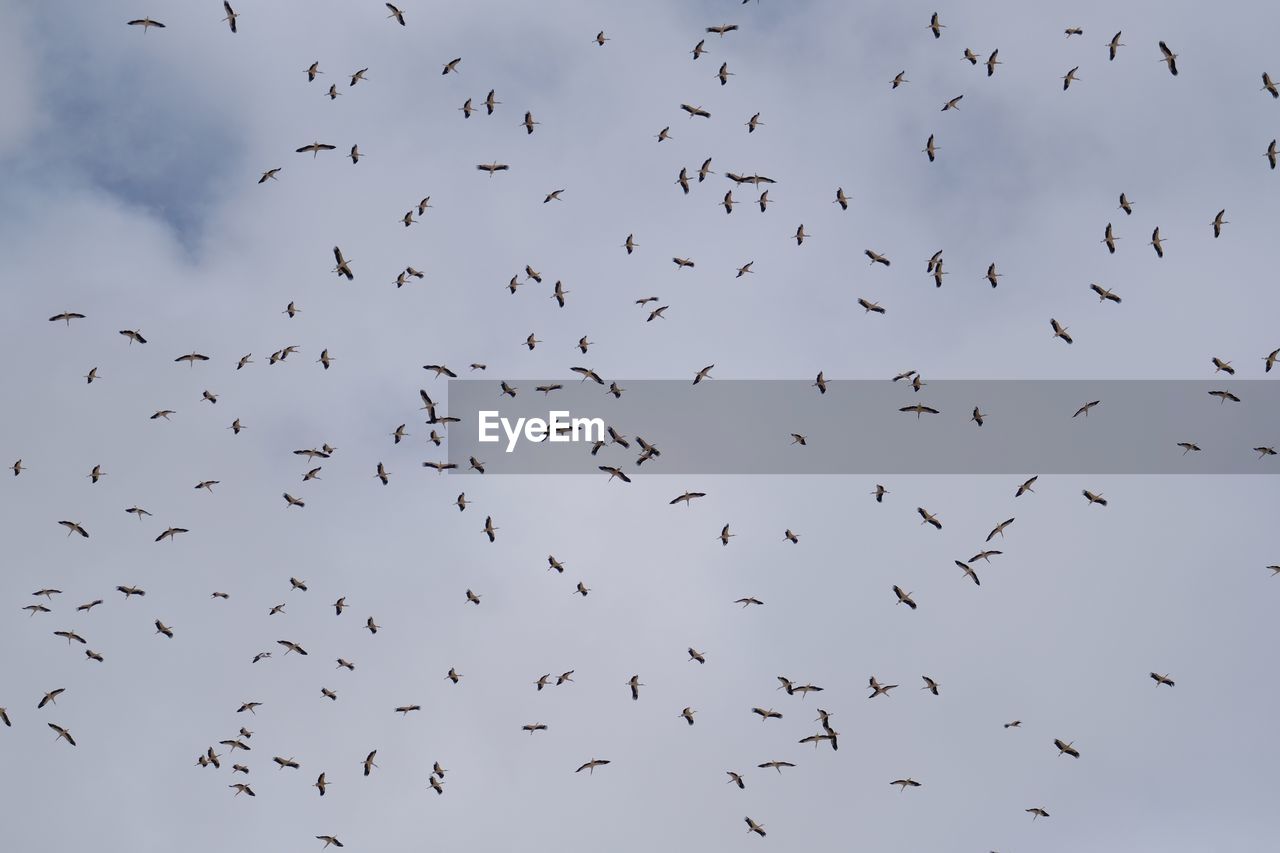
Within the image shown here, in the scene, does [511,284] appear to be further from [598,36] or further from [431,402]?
[598,36]

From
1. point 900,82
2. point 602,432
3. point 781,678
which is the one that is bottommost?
point 781,678

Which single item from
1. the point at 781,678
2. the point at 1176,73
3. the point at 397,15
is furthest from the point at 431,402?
the point at 1176,73

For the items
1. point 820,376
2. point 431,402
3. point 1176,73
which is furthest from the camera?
point 431,402

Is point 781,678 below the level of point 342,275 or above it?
below

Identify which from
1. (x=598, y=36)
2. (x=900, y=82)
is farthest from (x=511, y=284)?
(x=900, y=82)

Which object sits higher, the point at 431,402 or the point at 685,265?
the point at 685,265

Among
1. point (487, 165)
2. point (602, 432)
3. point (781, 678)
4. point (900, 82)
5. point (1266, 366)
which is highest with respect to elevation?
point (900, 82)

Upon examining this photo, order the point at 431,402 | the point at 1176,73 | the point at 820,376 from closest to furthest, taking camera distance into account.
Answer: the point at 1176,73 < the point at 820,376 < the point at 431,402

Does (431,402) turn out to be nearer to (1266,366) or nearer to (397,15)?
(397,15)

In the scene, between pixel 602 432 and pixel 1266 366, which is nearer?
pixel 1266 366
